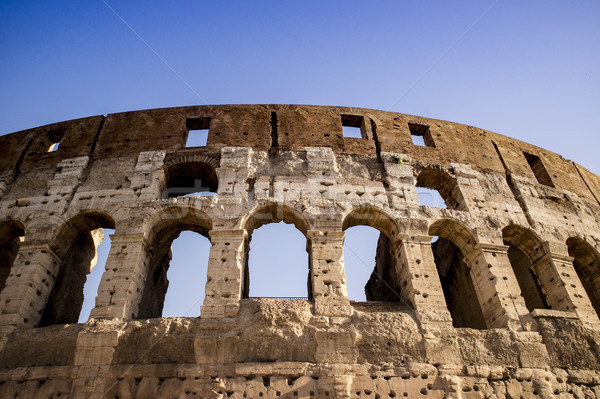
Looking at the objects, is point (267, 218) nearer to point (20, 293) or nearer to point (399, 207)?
point (399, 207)

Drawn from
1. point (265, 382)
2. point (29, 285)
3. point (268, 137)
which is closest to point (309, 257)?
point (265, 382)

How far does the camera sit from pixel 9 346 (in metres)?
6.98

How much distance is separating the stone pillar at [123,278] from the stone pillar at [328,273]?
3271mm

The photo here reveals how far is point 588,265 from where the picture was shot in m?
10.0

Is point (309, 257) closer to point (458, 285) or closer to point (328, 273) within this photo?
point (328, 273)

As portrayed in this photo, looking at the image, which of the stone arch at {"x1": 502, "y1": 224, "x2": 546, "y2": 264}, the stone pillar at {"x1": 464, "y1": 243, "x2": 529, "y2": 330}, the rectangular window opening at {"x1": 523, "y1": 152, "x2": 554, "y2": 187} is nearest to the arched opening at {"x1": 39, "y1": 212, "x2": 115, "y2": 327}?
the stone pillar at {"x1": 464, "y1": 243, "x2": 529, "y2": 330}

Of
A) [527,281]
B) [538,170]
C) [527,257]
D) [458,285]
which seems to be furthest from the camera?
[538,170]

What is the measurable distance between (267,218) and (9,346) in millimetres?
5023

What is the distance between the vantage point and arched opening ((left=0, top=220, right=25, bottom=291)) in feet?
30.6

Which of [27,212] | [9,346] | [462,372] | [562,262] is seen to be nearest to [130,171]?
[27,212]

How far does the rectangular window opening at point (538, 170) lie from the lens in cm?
1143

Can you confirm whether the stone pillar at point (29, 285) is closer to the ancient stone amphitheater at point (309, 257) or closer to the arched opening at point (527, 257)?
the ancient stone amphitheater at point (309, 257)

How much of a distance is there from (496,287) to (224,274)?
5158 millimetres

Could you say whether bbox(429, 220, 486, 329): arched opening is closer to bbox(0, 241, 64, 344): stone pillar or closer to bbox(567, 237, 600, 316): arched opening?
bbox(567, 237, 600, 316): arched opening
